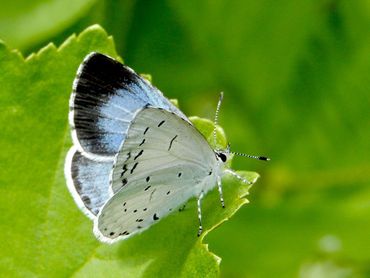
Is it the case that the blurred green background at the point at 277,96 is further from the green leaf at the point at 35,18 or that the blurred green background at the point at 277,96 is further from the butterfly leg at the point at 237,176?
the butterfly leg at the point at 237,176

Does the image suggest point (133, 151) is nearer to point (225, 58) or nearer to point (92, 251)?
point (92, 251)

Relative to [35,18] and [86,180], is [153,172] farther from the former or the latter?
[35,18]

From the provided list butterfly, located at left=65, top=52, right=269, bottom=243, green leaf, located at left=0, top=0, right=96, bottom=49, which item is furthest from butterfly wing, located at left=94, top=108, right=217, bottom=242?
green leaf, located at left=0, top=0, right=96, bottom=49

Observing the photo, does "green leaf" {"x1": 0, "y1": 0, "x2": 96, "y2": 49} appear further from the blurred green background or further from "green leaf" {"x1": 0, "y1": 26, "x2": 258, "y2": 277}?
"green leaf" {"x1": 0, "y1": 26, "x2": 258, "y2": 277}

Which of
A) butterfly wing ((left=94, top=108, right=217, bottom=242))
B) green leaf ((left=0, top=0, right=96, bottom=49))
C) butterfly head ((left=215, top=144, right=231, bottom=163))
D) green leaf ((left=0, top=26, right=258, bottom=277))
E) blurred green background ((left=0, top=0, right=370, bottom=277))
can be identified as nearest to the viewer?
butterfly wing ((left=94, top=108, right=217, bottom=242))

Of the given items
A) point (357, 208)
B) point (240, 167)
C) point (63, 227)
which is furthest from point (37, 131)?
point (357, 208)

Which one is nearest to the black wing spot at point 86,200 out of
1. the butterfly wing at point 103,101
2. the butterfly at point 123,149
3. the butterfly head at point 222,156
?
the butterfly at point 123,149

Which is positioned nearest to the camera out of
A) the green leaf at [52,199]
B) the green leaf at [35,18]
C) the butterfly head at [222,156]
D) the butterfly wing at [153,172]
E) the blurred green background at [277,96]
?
the butterfly wing at [153,172]
